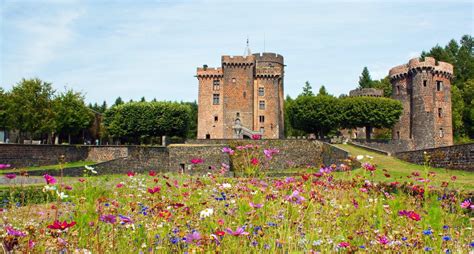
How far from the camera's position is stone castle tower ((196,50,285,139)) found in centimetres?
4934

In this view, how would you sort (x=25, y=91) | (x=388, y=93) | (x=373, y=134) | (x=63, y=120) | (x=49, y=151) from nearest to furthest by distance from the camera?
(x=49, y=151) → (x=25, y=91) → (x=63, y=120) → (x=373, y=134) → (x=388, y=93)

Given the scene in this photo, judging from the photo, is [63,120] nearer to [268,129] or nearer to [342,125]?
[268,129]

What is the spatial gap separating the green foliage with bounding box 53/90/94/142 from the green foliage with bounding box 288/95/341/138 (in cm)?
2645

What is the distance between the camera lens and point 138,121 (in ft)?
161

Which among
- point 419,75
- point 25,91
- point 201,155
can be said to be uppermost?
point 419,75

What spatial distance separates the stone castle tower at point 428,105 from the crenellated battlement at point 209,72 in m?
22.4

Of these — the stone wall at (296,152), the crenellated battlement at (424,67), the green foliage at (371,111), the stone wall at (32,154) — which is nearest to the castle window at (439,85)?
the crenellated battlement at (424,67)

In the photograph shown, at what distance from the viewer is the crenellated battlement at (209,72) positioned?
50625mm

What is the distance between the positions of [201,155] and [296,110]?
17846 mm

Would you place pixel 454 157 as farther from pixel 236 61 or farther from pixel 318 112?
pixel 236 61

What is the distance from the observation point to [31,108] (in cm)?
3962

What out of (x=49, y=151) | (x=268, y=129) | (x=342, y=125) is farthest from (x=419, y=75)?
(x=49, y=151)

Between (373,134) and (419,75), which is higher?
(419,75)

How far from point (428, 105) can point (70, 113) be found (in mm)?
41411
